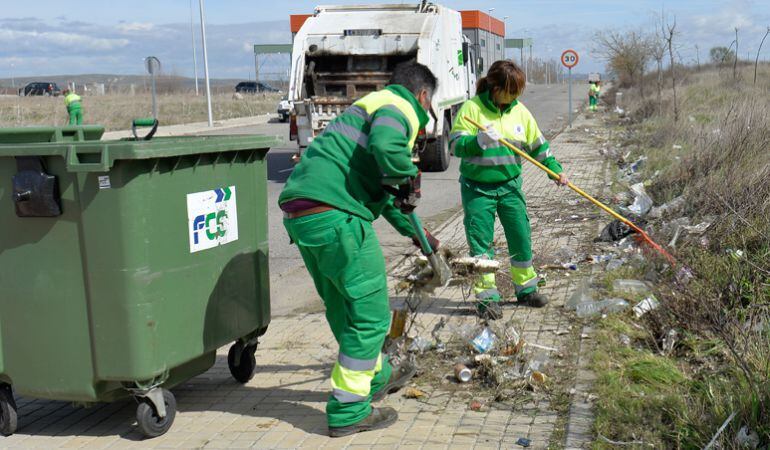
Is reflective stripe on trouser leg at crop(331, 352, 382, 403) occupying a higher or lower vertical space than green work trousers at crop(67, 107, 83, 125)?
lower

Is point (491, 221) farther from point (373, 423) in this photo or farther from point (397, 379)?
point (373, 423)

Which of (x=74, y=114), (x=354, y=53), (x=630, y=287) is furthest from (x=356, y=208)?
(x=74, y=114)

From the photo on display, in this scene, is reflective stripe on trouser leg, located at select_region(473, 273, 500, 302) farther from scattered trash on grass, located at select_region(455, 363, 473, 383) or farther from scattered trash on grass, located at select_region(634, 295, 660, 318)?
scattered trash on grass, located at select_region(455, 363, 473, 383)

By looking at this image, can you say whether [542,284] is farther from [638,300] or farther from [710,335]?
[710,335]

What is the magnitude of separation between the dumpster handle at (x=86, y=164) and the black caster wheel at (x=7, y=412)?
4.13 ft

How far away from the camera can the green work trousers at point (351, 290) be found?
3818mm

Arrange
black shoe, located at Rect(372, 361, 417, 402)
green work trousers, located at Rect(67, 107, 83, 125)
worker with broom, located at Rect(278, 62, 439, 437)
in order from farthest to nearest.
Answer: green work trousers, located at Rect(67, 107, 83, 125), black shoe, located at Rect(372, 361, 417, 402), worker with broom, located at Rect(278, 62, 439, 437)

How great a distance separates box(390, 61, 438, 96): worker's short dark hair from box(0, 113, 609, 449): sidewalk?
1591 millimetres

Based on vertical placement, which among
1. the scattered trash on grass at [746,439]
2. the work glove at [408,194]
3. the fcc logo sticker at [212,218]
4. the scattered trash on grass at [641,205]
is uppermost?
the work glove at [408,194]

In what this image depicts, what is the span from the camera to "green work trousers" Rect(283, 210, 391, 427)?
3.82 m

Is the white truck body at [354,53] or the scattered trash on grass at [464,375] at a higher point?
the white truck body at [354,53]

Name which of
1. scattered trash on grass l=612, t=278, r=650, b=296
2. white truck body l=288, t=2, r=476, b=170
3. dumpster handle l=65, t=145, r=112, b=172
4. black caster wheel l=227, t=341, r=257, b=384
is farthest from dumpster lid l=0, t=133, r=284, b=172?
white truck body l=288, t=2, r=476, b=170

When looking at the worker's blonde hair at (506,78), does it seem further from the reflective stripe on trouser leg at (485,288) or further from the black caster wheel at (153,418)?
the black caster wheel at (153,418)

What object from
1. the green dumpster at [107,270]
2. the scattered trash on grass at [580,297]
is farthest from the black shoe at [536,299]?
the green dumpster at [107,270]
